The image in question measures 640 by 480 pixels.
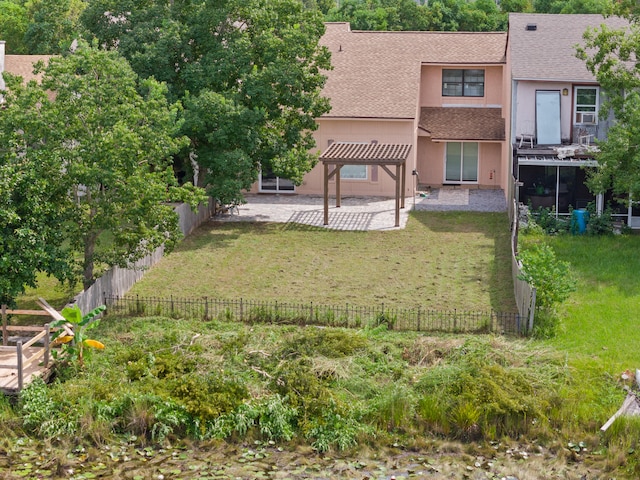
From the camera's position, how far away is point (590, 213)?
3359 cm

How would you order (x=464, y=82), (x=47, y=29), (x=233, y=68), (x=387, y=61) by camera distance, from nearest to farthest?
1. (x=233, y=68)
2. (x=387, y=61)
3. (x=464, y=82)
4. (x=47, y=29)

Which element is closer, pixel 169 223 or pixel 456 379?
pixel 456 379

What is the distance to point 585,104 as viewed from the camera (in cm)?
3619

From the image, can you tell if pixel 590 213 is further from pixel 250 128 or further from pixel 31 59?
pixel 31 59

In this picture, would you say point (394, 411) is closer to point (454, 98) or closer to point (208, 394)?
point (208, 394)

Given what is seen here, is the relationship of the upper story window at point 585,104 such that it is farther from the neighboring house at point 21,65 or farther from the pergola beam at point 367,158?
the neighboring house at point 21,65

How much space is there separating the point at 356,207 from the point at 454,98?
28.3 ft

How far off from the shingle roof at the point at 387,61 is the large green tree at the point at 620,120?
30.6ft

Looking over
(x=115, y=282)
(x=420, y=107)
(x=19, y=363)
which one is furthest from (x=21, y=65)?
(x=19, y=363)

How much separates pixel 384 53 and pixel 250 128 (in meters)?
12.3

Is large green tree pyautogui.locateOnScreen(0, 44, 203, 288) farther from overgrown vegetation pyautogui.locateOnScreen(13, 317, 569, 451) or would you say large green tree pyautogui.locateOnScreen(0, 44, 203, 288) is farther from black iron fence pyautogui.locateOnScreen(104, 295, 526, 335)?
overgrown vegetation pyautogui.locateOnScreen(13, 317, 569, 451)

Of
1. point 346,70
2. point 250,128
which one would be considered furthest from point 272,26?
point 346,70

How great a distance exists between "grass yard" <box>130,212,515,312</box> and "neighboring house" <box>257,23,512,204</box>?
16.4 feet

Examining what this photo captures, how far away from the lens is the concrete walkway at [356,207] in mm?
35781
